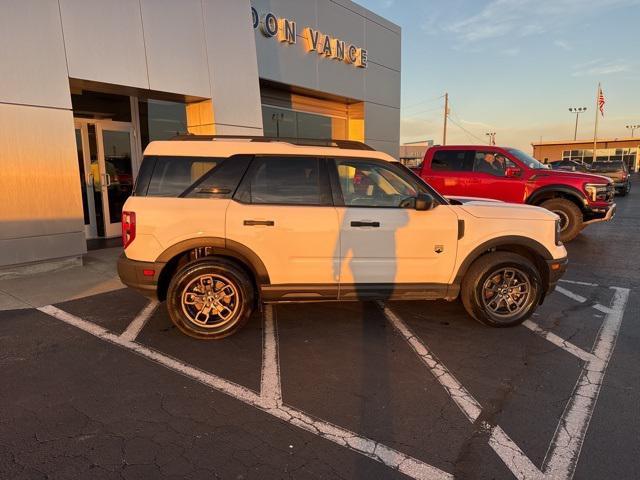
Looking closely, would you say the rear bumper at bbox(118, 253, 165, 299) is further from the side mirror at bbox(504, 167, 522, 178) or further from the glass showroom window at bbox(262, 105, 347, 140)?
the glass showroom window at bbox(262, 105, 347, 140)

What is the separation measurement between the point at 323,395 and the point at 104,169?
8.13m

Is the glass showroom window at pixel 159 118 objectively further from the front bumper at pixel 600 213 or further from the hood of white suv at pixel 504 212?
the front bumper at pixel 600 213

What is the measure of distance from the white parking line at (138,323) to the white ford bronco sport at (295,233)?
469 millimetres

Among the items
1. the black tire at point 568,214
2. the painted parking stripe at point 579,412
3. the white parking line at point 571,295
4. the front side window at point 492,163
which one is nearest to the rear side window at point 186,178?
the painted parking stripe at point 579,412

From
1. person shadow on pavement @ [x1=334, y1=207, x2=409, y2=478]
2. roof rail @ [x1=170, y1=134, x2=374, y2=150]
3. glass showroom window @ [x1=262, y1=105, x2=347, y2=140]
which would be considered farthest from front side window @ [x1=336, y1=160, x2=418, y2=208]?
glass showroom window @ [x1=262, y1=105, x2=347, y2=140]

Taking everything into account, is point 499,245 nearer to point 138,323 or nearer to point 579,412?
point 579,412

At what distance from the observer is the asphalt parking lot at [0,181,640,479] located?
2.57 meters

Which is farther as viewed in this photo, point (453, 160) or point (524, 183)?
point (453, 160)

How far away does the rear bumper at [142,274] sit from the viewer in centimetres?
426

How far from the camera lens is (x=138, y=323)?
4.77 meters

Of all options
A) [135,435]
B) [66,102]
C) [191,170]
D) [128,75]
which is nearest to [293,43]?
[128,75]

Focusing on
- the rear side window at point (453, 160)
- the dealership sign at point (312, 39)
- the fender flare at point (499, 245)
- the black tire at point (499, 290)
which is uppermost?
the dealership sign at point (312, 39)

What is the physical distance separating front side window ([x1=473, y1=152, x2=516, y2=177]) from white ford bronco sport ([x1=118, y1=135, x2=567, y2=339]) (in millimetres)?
5339

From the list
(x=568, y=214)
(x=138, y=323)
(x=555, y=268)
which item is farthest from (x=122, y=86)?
(x=568, y=214)
